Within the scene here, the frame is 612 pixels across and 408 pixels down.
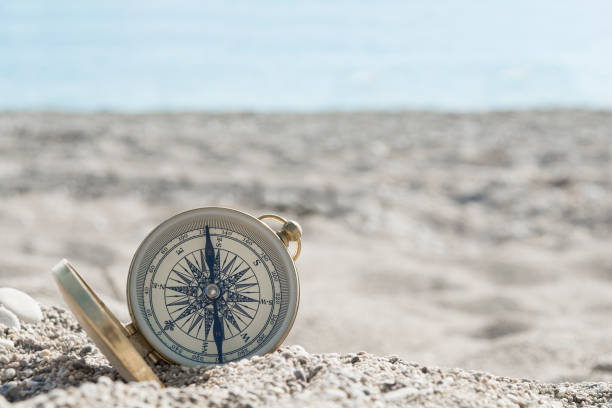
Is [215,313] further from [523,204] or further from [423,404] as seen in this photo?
[523,204]

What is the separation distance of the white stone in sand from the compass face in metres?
0.75

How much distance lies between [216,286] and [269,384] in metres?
0.36

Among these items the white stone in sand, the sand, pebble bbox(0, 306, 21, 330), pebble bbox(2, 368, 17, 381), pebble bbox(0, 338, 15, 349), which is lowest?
pebble bbox(2, 368, 17, 381)

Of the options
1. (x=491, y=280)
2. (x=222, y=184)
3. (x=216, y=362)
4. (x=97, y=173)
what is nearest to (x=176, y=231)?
(x=216, y=362)

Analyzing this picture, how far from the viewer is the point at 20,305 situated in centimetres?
234

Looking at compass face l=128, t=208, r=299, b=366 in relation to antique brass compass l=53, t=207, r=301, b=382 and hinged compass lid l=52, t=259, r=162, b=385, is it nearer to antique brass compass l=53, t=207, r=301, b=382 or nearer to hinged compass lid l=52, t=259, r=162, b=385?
antique brass compass l=53, t=207, r=301, b=382

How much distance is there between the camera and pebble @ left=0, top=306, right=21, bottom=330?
225 centimetres

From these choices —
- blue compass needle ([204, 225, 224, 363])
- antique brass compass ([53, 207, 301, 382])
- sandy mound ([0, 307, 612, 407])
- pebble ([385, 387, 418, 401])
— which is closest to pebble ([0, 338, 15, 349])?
sandy mound ([0, 307, 612, 407])

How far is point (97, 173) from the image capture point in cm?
739

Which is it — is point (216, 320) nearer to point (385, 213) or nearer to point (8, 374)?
point (8, 374)

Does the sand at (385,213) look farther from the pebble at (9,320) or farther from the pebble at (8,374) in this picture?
the pebble at (8,374)

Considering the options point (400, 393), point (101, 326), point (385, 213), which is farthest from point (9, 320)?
point (385, 213)

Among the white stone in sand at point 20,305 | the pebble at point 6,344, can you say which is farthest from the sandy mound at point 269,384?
the white stone in sand at point 20,305

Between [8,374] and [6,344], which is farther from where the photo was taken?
[6,344]
